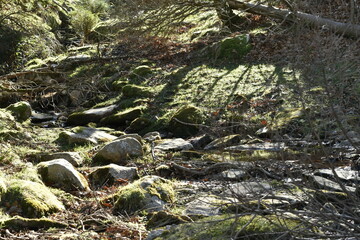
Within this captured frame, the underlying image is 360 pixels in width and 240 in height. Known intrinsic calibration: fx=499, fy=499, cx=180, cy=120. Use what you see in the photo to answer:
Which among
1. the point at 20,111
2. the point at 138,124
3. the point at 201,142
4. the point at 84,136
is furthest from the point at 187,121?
the point at 20,111

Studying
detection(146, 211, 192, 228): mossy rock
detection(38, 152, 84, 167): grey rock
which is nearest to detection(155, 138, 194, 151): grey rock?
detection(38, 152, 84, 167): grey rock

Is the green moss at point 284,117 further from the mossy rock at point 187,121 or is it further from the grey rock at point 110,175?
the mossy rock at point 187,121

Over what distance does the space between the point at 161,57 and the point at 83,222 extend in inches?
383

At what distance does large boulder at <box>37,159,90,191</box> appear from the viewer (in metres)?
6.14

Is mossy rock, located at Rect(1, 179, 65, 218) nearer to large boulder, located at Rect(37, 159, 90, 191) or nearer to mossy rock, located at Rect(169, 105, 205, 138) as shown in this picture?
large boulder, located at Rect(37, 159, 90, 191)

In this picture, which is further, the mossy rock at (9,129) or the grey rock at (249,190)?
the mossy rock at (9,129)

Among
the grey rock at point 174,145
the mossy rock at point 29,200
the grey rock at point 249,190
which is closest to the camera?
the grey rock at point 249,190

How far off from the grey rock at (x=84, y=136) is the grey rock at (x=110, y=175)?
80.9 inches

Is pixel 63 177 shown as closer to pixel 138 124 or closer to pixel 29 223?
pixel 29 223

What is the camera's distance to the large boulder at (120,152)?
751cm

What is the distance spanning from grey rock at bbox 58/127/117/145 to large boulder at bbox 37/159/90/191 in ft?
7.35

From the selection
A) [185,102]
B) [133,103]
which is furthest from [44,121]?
[185,102]

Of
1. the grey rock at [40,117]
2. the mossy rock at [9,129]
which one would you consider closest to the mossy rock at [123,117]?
the grey rock at [40,117]

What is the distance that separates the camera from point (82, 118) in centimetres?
1067
